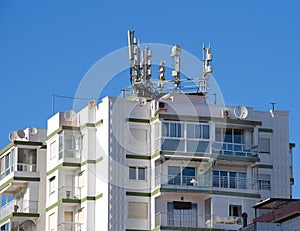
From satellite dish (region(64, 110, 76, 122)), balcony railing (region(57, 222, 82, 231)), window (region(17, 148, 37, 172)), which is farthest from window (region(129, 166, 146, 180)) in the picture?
window (region(17, 148, 37, 172))

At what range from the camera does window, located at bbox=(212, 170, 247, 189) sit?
8944 cm

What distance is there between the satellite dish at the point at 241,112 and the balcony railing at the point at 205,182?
4114 mm

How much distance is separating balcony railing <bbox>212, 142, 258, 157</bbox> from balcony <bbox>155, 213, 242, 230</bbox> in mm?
4317

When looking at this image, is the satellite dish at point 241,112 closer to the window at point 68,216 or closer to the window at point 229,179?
the window at point 229,179

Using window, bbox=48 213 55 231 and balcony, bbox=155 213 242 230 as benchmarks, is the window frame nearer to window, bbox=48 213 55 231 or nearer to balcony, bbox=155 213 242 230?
balcony, bbox=155 213 242 230

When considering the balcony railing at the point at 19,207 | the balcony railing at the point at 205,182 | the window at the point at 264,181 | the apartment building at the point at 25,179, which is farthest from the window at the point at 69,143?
the window at the point at 264,181

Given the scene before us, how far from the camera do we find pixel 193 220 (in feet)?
291

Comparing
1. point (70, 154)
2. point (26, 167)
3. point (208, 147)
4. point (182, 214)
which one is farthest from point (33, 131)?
point (208, 147)

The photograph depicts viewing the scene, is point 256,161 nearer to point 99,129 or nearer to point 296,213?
point 99,129

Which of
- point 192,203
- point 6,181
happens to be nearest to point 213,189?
point 192,203

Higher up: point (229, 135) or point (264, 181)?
point (229, 135)

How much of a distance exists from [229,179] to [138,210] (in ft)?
21.2

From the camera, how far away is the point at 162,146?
88.6 meters

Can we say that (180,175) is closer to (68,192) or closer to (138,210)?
(138,210)
